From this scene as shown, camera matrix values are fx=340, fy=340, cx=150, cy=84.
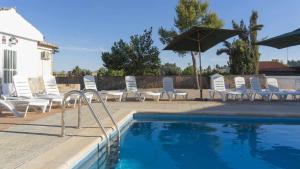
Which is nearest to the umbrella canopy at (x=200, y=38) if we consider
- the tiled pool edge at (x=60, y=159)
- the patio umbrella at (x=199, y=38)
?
the patio umbrella at (x=199, y=38)

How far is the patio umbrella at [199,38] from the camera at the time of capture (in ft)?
42.7

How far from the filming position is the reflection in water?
5.96 meters

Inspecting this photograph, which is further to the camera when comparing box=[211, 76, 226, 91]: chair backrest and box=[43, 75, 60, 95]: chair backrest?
box=[211, 76, 226, 91]: chair backrest

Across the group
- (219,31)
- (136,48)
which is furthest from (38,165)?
(136,48)

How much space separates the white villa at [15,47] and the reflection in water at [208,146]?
507 cm

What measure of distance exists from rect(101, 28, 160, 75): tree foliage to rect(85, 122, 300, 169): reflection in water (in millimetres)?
17181

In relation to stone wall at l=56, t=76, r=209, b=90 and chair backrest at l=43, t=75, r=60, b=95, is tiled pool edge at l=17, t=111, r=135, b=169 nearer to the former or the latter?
chair backrest at l=43, t=75, r=60, b=95

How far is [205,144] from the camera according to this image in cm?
748

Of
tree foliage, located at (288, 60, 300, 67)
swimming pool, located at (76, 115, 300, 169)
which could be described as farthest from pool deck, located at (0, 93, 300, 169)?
tree foliage, located at (288, 60, 300, 67)

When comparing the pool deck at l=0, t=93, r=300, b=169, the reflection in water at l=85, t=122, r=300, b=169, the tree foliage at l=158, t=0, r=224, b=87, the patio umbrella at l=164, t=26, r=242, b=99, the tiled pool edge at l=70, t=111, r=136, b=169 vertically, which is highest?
the tree foliage at l=158, t=0, r=224, b=87

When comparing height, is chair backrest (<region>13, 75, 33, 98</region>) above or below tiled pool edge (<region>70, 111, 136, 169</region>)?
above

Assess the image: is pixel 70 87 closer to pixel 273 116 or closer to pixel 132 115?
pixel 132 115

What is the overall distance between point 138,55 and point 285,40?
17919mm

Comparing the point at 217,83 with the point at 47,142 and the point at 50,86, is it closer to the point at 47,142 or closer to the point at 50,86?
the point at 50,86
